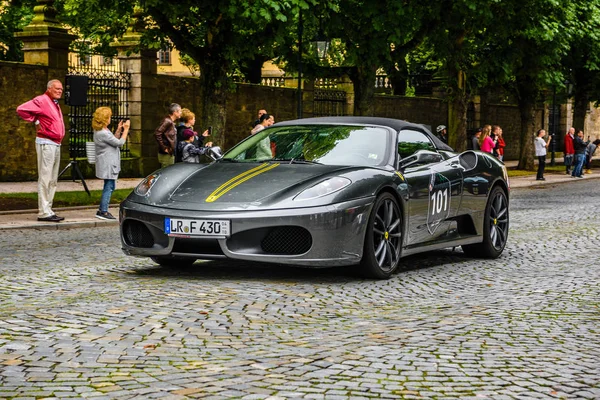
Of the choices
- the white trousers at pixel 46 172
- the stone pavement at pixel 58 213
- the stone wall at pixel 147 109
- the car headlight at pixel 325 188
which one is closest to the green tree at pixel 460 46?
the stone wall at pixel 147 109

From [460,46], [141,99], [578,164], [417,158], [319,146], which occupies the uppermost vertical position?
[460,46]

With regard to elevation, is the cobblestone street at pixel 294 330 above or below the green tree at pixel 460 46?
below

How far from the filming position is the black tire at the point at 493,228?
11.4 metres

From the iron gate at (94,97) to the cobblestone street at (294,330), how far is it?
Answer: 16.7 meters

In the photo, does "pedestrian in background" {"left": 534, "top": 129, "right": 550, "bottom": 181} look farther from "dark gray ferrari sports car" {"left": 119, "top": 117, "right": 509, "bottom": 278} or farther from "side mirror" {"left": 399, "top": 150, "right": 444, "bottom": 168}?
"side mirror" {"left": 399, "top": 150, "right": 444, "bottom": 168}

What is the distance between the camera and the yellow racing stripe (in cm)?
875

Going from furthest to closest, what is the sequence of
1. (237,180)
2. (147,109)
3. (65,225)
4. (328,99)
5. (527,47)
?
(328,99) < (527,47) < (147,109) < (65,225) < (237,180)

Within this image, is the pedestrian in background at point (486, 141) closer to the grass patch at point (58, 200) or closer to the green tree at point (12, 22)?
the grass patch at point (58, 200)

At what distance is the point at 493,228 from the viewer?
11.5 metres

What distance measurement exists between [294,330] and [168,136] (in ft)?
36.4

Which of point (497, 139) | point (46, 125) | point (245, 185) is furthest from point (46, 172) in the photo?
point (497, 139)

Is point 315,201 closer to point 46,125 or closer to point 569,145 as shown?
point 46,125

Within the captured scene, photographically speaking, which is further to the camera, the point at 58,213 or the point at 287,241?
the point at 58,213

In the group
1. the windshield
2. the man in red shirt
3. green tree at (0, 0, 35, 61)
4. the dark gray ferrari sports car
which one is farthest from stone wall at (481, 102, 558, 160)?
the windshield
